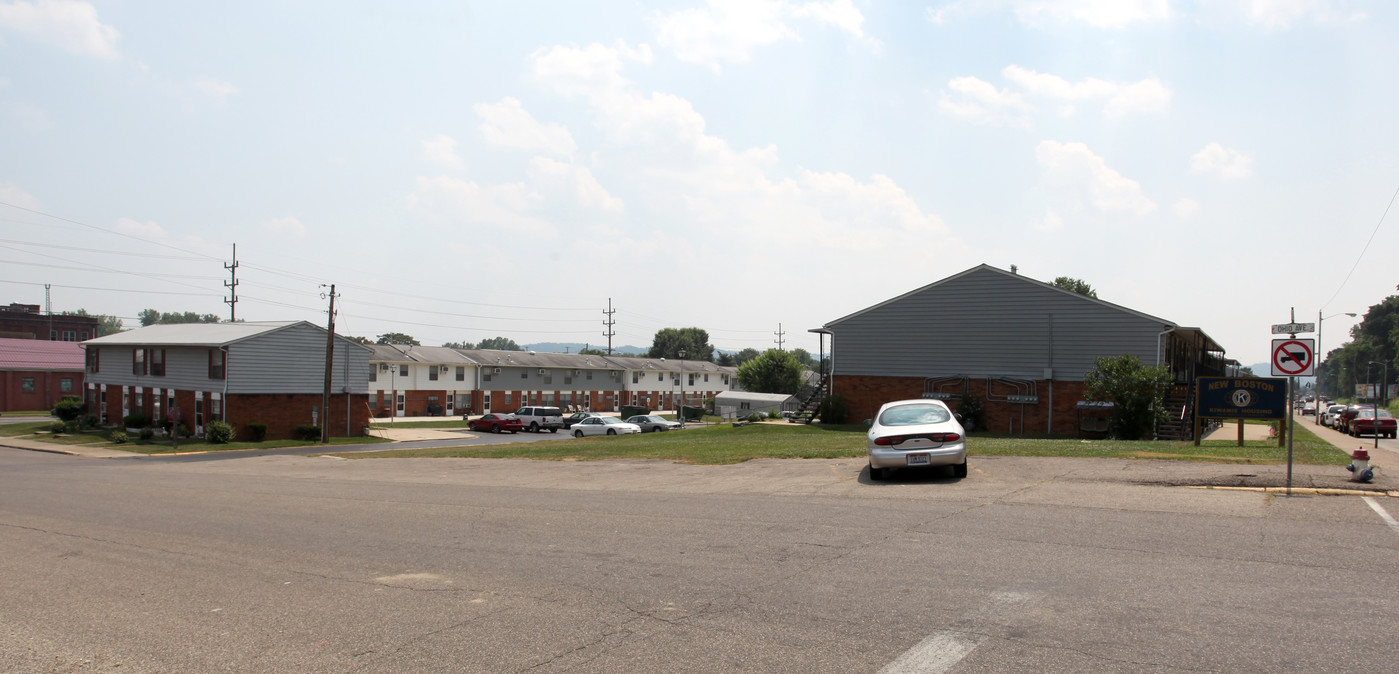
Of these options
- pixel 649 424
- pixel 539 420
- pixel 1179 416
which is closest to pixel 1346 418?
pixel 1179 416

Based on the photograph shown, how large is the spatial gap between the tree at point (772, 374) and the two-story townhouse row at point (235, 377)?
154 feet

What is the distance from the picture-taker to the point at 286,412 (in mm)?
44062

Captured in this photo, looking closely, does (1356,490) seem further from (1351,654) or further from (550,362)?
(550,362)

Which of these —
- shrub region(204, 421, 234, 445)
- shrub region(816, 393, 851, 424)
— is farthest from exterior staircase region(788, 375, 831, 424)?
shrub region(204, 421, 234, 445)

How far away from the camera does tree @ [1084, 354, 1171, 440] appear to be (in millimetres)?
30156

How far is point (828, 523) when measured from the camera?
10062 millimetres

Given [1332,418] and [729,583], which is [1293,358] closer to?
[729,583]

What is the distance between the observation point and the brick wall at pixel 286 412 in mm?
42062

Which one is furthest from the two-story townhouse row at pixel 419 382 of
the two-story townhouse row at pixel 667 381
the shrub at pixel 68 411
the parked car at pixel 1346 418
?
the parked car at pixel 1346 418

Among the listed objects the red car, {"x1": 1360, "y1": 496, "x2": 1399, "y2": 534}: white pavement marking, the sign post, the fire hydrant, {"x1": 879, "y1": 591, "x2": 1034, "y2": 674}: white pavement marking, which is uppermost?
the sign post

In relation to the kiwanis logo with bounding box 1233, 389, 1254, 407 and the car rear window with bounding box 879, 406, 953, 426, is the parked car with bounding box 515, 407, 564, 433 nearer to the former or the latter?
the car rear window with bounding box 879, 406, 953, 426

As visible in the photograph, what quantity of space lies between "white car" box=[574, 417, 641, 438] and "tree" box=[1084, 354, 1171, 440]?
24.2m

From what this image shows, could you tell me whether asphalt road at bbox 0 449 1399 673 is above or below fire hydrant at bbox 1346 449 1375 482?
below

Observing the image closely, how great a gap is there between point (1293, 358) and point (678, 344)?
14044 cm
